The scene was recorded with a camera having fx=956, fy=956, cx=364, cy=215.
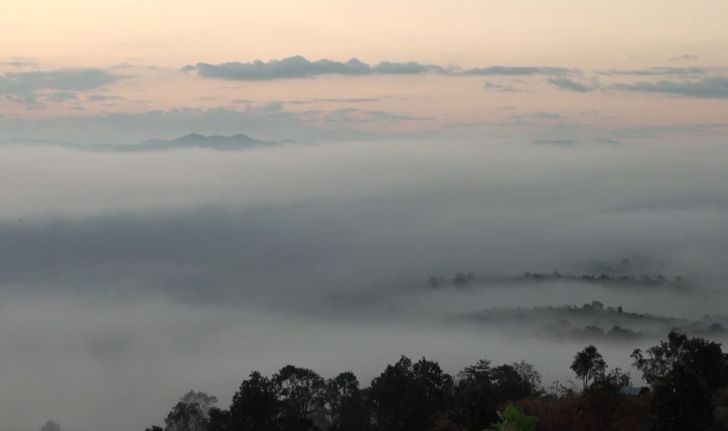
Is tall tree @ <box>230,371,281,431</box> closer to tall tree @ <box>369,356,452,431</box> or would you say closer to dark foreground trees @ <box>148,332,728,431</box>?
dark foreground trees @ <box>148,332,728,431</box>

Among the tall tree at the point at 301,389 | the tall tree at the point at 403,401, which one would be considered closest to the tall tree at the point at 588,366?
the tall tree at the point at 403,401

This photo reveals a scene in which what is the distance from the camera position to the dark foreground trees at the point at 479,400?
31547mm

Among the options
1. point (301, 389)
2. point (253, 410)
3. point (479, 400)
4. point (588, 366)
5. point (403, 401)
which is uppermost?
point (479, 400)

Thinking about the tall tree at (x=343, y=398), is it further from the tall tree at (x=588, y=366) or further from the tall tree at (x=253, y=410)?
the tall tree at (x=253, y=410)

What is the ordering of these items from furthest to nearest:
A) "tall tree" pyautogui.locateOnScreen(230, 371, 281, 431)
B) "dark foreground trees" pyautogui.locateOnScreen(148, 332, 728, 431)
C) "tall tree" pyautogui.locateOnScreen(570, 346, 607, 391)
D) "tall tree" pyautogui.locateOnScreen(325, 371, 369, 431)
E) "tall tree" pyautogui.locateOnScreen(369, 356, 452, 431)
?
"tall tree" pyautogui.locateOnScreen(325, 371, 369, 431)
"tall tree" pyautogui.locateOnScreen(570, 346, 607, 391)
"tall tree" pyautogui.locateOnScreen(230, 371, 281, 431)
"tall tree" pyautogui.locateOnScreen(369, 356, 452, 431)
"dark foreground trees" pyautogui.locateOnScreen(148, 332, 728, 431)

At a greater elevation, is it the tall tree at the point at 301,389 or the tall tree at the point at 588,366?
the tall tree at the point at 588,366

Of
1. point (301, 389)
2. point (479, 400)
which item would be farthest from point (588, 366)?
point (479, 400)

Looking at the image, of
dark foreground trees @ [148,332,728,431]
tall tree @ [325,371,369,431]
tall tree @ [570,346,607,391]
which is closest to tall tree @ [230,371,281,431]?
dark foreground trees @ [148,332,728,431]

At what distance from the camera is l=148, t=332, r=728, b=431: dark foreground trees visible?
3155 cm

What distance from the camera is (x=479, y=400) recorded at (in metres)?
38.0

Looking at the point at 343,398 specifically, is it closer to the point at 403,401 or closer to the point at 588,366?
the point at 588,366

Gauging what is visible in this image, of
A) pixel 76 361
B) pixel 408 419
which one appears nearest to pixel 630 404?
pixel 408 419

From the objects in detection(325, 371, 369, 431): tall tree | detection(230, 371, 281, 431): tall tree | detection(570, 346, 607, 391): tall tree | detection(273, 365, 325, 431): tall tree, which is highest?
detection(230, 371, 281, 431): tall tree

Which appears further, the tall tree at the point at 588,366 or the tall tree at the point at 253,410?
the tall tree at the point at 588,366
